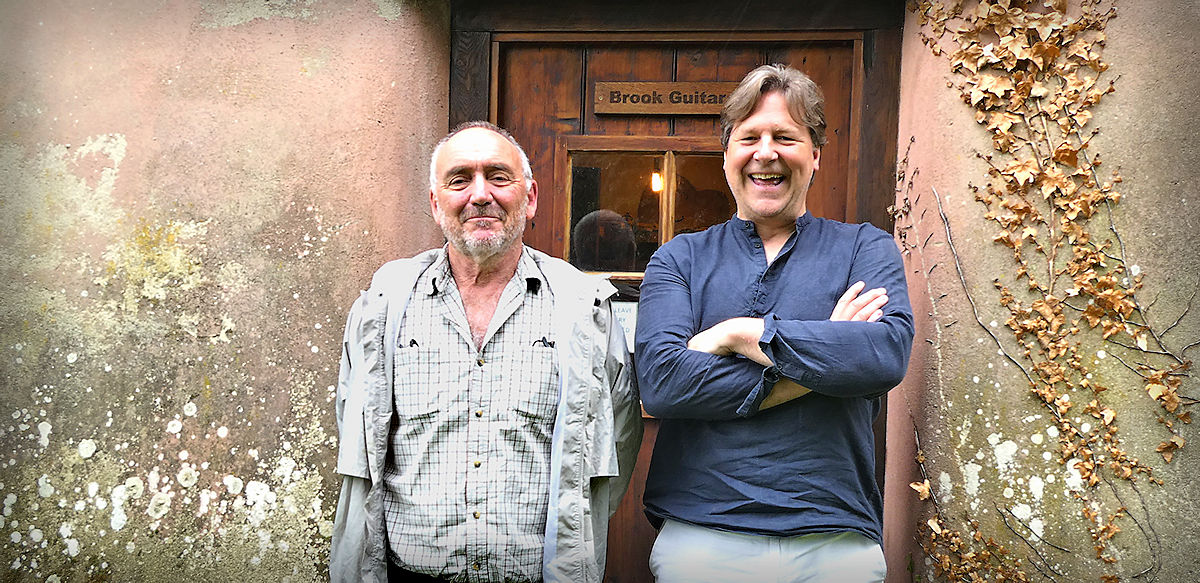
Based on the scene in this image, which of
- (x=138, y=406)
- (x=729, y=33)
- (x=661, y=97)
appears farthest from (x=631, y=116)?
(x=138, y=406)

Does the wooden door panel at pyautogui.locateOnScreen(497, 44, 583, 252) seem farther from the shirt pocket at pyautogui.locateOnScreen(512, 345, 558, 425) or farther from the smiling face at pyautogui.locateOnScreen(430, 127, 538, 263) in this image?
the shirt pocket at pyautogui.locateOnScreen(512, 345, 558, 425)

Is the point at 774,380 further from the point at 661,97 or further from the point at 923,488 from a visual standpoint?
the point at 661,97

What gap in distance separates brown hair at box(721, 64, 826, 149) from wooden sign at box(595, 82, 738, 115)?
0.83 meters

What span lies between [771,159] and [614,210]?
3.18ft

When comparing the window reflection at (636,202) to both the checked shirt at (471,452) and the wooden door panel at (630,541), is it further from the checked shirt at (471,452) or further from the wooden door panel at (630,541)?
the checked shirt at (471,452)

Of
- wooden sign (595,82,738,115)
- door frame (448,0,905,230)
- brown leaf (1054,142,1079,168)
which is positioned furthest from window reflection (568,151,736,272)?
brown leaf (1054,142,1079,168)

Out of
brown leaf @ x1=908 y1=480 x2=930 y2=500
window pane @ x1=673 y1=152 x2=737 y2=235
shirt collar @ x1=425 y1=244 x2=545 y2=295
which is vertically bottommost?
brown leaf @ x1=908 y1=480 x2=930 y2=500

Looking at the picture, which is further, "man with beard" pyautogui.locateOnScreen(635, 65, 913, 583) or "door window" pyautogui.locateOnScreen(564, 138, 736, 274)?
"door window" pyautogui.locateOnScreen(564, 138, 736, 274)

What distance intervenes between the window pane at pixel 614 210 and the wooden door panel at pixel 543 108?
0.07m

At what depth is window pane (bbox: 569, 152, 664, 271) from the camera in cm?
273

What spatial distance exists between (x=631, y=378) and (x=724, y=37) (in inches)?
49.2

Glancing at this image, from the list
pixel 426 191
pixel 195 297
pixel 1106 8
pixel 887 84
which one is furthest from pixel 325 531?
pixel 1106 8

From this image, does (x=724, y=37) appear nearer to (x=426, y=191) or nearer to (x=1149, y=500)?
(x=426, y=191)

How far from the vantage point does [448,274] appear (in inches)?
80.0
